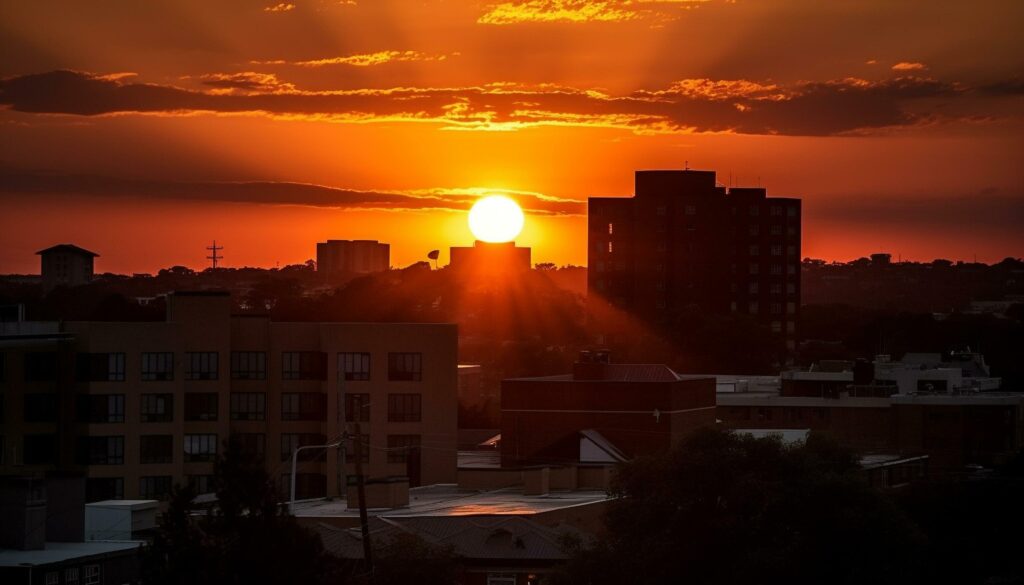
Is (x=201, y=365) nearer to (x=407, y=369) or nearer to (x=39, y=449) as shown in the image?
(x=39, y=449)

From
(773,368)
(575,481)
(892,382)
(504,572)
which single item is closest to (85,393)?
(575,481)

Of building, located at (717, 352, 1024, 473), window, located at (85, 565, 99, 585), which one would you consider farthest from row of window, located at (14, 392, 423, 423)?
window, located at (85, 565, 99, 585)

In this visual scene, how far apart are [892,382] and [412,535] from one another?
87.1 meters

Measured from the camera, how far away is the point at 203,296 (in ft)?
326

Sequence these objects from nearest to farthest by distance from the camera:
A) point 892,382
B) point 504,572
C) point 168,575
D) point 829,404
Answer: point 168,575
point 504,572
point 829,404
point 892,382

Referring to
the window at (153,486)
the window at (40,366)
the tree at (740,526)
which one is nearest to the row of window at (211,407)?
the window at (40,366)

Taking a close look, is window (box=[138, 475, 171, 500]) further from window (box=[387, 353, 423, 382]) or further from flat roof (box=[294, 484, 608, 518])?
flat roof (box=[294, 484, 608, 518])

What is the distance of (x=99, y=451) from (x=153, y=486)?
9.77 ft

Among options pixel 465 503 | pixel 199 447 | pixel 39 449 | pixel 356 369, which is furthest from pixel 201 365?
pixel 465 503

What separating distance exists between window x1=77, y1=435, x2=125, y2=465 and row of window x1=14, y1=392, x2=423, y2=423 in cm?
90

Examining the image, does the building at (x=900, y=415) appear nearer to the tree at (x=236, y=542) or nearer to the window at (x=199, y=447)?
the window at (x=199, y=447)

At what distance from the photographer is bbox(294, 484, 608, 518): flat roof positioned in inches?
2881

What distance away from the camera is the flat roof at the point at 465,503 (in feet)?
240

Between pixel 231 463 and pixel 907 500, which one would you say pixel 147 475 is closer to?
pixel 907 500
